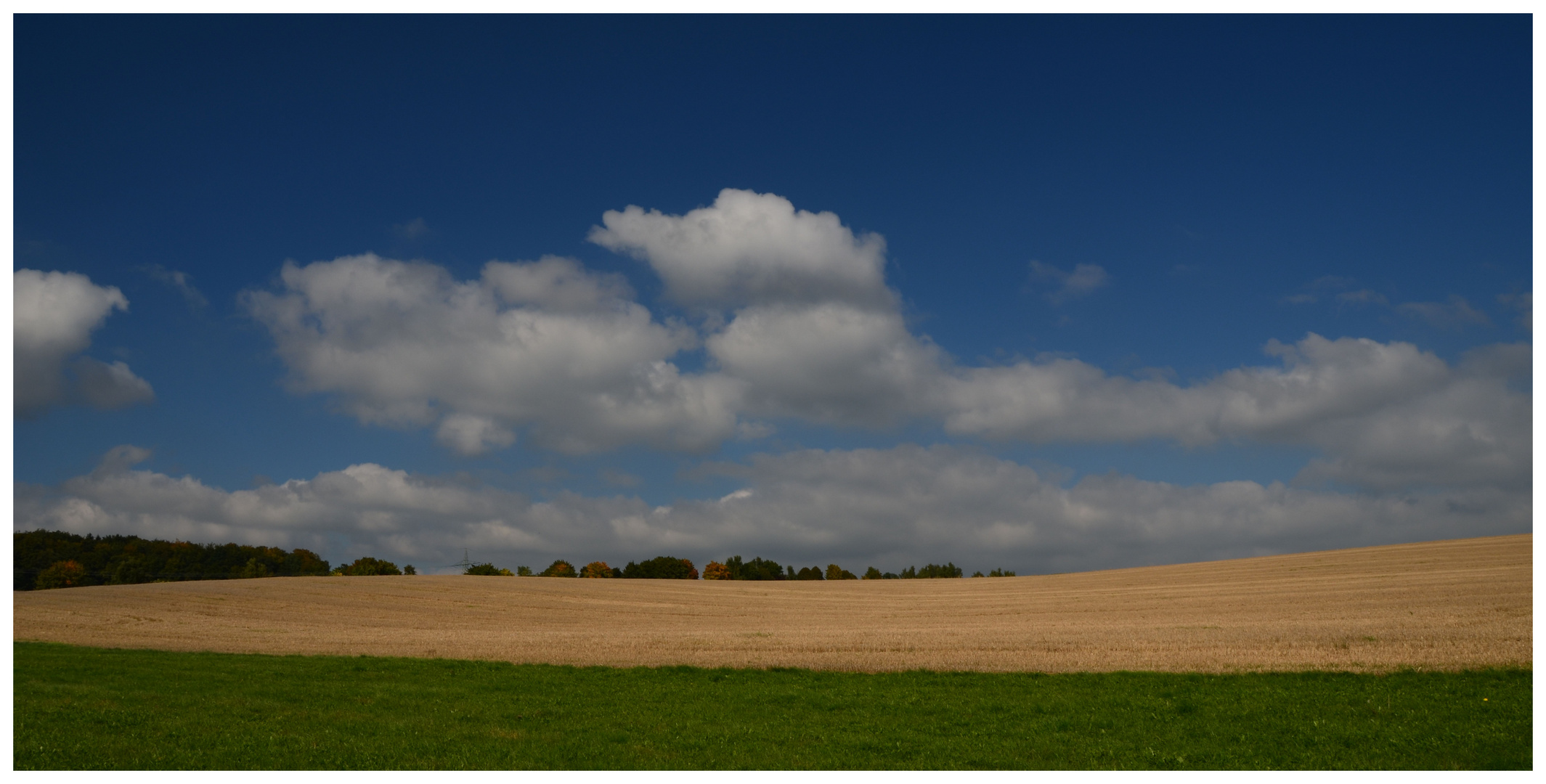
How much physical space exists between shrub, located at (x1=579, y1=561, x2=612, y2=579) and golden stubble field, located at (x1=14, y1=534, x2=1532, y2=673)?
5780 cm

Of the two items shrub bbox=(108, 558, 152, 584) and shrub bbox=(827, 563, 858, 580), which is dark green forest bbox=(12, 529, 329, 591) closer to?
shrub bbox=(108, 558, 152, 584)

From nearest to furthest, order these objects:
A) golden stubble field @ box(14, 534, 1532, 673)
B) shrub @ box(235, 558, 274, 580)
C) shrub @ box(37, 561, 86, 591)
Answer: golden stubble field @ box(14, 534, 1532, 673) → shrub @ box(37, 561, 86, 591) → shrub @ box(235, 558, 274, 580)

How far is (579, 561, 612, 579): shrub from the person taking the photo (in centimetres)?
14588

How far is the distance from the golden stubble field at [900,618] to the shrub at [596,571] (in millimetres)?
57797

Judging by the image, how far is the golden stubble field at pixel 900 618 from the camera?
97.9 feet

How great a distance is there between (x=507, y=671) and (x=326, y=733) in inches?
420

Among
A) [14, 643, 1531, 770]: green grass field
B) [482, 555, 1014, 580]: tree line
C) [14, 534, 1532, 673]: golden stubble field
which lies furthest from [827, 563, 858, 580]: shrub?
[14, 643, 1531, 770]: green grass field

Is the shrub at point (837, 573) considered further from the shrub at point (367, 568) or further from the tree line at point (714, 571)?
the shrub at point (367, 568)

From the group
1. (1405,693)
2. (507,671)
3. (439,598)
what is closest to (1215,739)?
(1405,693)

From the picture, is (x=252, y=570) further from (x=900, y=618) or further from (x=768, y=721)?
(x=768, y=721)

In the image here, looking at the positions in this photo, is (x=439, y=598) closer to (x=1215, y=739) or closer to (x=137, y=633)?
(x=137, y=633)

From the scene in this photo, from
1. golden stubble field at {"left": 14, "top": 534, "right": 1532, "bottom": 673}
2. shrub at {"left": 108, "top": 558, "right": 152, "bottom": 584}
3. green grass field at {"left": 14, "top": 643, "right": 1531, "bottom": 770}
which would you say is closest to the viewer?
green grass field at {"left": 14, "top": 643, "right": 1531, "bottom": 770}

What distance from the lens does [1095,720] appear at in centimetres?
1866

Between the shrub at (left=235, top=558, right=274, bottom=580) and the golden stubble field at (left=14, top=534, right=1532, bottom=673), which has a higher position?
the shrub at (left=235, top=558, right=274, bottom=580)
